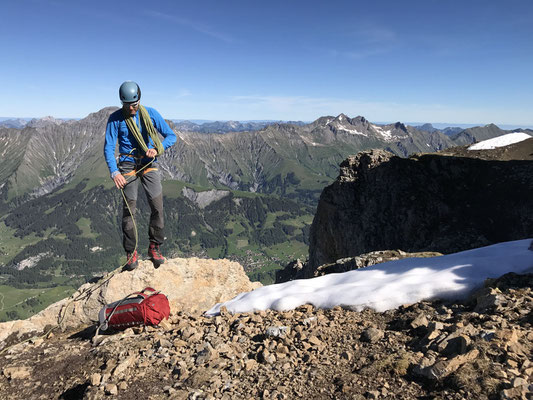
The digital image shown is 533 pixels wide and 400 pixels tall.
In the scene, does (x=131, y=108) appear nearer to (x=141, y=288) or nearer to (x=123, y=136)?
(x=123, y=136)

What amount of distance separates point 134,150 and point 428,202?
3642cm

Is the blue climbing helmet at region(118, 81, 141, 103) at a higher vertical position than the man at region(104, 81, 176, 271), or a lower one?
higher

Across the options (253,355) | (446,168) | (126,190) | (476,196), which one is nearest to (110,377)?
(253,355)

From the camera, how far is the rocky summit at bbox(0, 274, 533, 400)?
557cm

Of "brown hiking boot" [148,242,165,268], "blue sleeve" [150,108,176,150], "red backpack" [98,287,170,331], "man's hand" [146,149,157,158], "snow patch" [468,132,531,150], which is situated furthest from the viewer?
"snow patch" [468,132,531,150]

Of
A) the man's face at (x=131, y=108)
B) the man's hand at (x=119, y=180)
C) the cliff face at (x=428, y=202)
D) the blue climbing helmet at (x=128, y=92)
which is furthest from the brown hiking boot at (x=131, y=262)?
the cliff face at (x=428, y=202)

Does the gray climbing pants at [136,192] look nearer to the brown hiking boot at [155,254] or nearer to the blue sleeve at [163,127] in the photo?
the brown hiking boot at [155,254]

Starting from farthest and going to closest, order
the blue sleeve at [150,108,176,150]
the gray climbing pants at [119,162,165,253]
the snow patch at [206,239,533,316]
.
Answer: the blue sleeve at [150,108,176,150] < the gray climbing pants at [119,162,165,253] < the snow patch at [206,239,533,316]

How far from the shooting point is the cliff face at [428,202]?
3166cm

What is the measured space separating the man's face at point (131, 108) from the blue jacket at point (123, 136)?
0.25 metres

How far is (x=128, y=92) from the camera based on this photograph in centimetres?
1045

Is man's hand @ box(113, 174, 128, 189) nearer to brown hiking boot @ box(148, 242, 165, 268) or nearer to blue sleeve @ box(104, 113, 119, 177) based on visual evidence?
blue sleeve @ box(104, 113, 119, 177)

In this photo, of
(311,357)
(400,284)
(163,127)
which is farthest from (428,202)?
(311,357)

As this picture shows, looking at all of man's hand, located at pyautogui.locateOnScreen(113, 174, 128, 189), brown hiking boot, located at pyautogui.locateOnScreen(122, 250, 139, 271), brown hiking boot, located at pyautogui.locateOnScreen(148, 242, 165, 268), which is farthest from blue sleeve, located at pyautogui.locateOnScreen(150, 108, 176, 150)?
brown hiking boot, located at pyautogui.locateOnScreen(122, 250, 139, 271)
